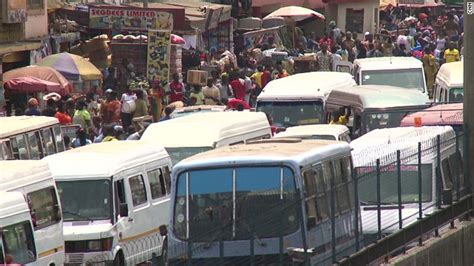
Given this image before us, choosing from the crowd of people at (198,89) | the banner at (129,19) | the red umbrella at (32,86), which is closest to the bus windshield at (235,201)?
the crowd of people at (198,89)

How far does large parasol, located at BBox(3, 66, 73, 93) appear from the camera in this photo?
109ft

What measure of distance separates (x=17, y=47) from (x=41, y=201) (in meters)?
16.7

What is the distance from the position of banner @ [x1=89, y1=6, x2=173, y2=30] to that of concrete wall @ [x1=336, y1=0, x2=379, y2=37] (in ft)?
75.4

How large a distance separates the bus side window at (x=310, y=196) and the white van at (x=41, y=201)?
3503 millimetres

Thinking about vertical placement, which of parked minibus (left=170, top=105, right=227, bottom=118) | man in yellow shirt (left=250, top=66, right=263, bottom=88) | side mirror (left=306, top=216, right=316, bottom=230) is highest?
side mirror (left=306, top=216, right=316, bottom=230)

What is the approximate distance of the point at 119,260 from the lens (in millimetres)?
22172

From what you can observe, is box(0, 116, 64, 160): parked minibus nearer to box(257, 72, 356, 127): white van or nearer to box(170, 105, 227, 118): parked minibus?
box(170, 105, 227, 118): parked minibus

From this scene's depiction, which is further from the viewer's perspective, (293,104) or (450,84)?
(450,84)

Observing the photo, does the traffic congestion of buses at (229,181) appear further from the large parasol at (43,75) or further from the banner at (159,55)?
the banner at (159,55)

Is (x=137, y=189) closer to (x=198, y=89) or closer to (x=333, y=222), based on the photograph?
(x=333, y=222)

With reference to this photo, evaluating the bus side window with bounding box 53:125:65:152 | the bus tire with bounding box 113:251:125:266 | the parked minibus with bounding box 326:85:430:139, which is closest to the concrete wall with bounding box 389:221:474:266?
the bus tire with bounding box 113:251:125:266

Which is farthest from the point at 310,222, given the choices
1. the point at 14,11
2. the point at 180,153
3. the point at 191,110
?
the point at 14,11

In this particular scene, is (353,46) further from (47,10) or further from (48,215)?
(48,215)

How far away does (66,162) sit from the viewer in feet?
73.3
